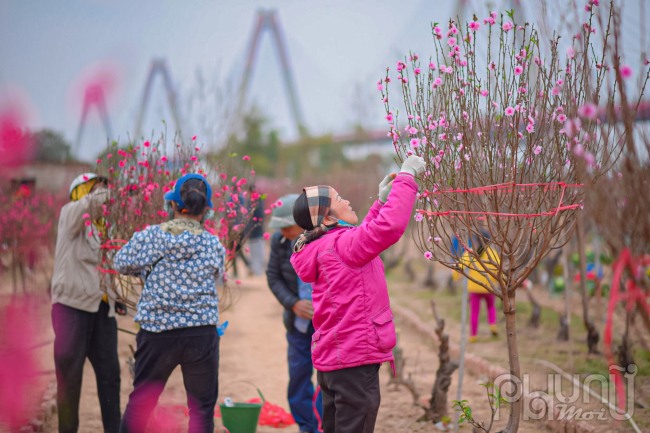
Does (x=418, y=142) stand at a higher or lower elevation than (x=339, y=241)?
higher

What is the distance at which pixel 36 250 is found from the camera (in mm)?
7695

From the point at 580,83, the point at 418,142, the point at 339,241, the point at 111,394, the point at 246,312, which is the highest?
the point at 580,83

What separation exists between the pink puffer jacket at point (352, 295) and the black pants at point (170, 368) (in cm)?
71

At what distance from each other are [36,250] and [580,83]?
7480 mm

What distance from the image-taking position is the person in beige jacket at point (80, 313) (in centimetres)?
343

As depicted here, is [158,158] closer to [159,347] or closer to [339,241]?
[159,347]

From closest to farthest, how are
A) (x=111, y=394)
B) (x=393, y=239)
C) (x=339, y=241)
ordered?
(x=393, y=239) < (x=339, y=241) < (x=111, y=394)

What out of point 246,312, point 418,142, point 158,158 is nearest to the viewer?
point 418,142

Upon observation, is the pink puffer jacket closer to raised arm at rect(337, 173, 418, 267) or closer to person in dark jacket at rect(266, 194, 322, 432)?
raised arm at rect(337, 173, 418, 267)

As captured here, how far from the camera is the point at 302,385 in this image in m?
4.02

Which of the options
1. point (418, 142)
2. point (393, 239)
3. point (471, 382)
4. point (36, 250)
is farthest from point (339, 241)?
point (36, 250)

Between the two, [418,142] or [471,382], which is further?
[471,382]

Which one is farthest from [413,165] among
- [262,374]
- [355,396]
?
[262,374]

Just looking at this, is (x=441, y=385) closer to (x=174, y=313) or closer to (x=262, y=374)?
(x=174, y=313)
